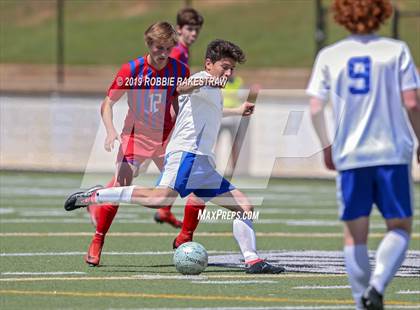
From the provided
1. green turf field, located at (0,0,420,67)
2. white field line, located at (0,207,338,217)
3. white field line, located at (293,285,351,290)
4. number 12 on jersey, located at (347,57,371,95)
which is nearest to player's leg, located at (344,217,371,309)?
number 12 on jersey, located at (347,57,371,95)

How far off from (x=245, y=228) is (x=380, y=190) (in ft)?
9.01

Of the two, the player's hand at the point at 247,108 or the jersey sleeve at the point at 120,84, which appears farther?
the jersey sleeve at the point at 120,84

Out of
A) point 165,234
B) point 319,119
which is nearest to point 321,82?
point 319,119

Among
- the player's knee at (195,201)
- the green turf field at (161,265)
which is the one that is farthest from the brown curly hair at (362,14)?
the player's knee at (195,201)

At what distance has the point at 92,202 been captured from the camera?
9844mm

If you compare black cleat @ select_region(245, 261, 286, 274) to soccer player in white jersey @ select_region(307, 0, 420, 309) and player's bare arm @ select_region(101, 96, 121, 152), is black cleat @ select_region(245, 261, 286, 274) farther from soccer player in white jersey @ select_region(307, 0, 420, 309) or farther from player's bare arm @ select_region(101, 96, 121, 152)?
soccer player in white jersey @ select_region(307, 0, 420, 309)

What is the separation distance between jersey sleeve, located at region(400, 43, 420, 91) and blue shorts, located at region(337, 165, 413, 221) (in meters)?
0.46

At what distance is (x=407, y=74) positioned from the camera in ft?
22.9

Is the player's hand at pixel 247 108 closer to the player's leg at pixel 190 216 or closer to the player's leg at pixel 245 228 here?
the player's leg at pixel 245 228

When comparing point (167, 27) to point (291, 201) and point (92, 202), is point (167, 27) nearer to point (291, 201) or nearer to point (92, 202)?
point (92, 202)

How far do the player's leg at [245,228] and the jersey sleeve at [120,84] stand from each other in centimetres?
125

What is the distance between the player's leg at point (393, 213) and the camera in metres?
6.95

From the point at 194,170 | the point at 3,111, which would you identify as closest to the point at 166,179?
the point at 194,170

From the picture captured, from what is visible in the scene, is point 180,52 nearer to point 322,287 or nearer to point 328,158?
point 322,287
